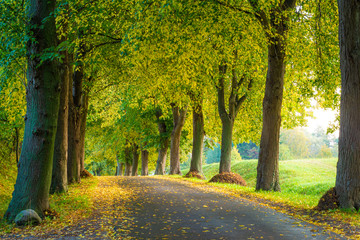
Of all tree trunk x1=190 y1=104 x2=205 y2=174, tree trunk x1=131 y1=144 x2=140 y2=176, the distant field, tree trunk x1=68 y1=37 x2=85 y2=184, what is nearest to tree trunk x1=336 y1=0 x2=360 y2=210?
tree trunk x1=68 y1=37 x2=85 y2=184

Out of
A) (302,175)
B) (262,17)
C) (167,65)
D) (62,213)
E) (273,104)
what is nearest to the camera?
(62,213)

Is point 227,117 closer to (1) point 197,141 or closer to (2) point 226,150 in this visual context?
(2) point 226,150

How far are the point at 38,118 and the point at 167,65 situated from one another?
900 centimetres

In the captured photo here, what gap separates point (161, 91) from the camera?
75.3 ft

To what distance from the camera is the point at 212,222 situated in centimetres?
834

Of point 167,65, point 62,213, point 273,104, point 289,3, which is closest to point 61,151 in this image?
point 62,213

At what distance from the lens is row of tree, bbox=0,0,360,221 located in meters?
8.79

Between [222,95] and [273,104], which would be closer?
[273,104]

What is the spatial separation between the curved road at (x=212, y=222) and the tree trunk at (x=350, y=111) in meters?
1.95

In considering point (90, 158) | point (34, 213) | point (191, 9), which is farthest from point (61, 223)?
point (90, 158)

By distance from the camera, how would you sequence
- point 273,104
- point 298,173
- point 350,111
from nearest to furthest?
point 350,111 < point 273,104 < point 298,173

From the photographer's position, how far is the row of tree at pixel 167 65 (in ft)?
28.8

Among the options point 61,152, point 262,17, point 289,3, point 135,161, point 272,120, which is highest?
point 289,3

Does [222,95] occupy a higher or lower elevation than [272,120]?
higher
